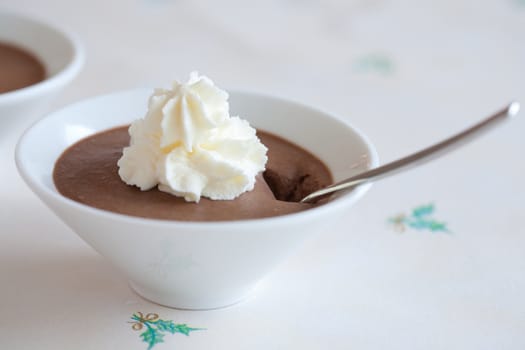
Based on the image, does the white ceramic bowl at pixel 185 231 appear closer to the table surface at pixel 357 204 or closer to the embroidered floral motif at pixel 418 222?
the table surface at pixel 357 204

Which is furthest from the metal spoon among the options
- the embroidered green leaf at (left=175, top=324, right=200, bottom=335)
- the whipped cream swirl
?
the embroidered green leaf at (left=175, top=324, right=200, bottom=335)

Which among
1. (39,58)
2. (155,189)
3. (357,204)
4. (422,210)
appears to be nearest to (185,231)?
(155,189)

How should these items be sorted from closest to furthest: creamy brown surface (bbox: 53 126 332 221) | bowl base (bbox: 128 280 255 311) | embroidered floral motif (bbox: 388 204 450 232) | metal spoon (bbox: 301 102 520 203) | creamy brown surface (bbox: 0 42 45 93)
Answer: metal spoon (bbox: 301 102 520 203) < creamy brown surface (bbox: 53 126 332 221) < bowl base (bbox: 128 280 255 311) < embroidered floral motif (bbox: 388 204 450 232) < creamy brown surface (bbox: 0 42 45 93)

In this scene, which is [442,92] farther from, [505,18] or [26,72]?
[26,72]

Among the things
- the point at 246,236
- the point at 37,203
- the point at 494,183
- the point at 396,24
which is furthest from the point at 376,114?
the point at 246,236

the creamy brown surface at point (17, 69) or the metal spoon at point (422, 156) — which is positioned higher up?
the creamy brown surface at point (17, 69)

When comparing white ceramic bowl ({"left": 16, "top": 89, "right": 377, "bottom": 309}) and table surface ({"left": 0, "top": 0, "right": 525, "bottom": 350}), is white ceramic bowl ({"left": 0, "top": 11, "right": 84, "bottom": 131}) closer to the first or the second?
table surface ({"left": 0, "top": 0, "right": 525, "bottom": 350})

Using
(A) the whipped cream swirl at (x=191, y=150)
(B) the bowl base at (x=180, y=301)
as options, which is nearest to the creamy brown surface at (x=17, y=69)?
(A) the whipped cream swirl at (x=191, y=150)
